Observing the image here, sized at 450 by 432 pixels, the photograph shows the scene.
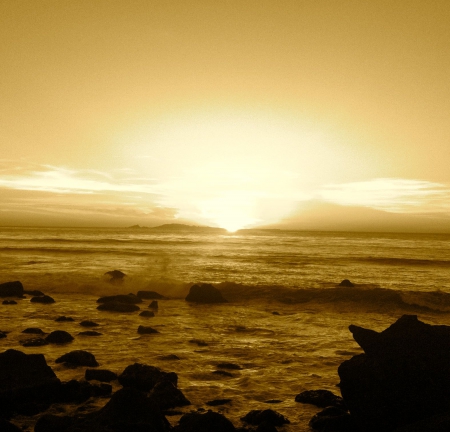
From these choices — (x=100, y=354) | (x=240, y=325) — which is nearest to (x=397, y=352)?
(x=100, y=354)

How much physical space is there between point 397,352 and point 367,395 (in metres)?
0.91

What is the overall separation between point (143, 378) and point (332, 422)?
12.7ft

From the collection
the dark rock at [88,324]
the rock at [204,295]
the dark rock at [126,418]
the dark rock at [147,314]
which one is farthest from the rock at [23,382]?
the rock at [204,295]

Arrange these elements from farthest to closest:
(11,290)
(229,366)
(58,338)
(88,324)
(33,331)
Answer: (11,290), (88,324), (33,331), (58,338), (229,366)

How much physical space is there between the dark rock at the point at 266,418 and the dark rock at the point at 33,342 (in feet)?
24.2

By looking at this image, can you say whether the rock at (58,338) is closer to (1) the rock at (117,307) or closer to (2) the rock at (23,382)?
(2) the rock at (23,382)

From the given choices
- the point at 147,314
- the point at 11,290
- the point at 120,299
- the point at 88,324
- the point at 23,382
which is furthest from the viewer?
the point at 11,290

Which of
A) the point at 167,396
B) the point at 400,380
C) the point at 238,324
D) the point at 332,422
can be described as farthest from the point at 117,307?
the point at 400,380

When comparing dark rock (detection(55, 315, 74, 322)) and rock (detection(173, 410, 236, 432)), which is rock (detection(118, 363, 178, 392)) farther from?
dark rock (detection(55, 315, 74, 322))

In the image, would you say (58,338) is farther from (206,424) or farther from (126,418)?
(206,424)

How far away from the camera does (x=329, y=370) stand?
34.5ft

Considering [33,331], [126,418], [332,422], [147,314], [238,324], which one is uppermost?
[126,418]

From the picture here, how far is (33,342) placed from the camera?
12055 millimetres

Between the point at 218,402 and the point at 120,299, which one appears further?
the point at 120,299
